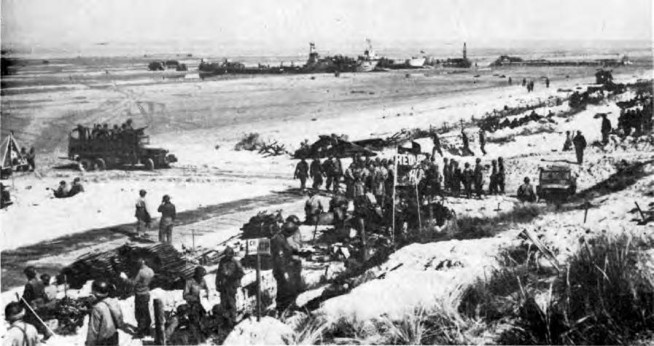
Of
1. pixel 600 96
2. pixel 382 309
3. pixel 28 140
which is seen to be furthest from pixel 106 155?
pixel 600 96

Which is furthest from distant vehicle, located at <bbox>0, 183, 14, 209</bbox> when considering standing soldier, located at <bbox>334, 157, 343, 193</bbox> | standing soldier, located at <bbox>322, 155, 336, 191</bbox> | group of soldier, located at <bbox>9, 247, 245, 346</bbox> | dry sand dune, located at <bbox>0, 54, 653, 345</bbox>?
standing soldier, located at <bbox>334, 157, 343, 193</bbox>

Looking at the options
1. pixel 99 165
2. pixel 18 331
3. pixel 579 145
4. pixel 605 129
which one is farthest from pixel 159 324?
pixel 605 129

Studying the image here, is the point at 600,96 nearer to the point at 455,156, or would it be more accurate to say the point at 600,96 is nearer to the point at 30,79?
the point at 455,156

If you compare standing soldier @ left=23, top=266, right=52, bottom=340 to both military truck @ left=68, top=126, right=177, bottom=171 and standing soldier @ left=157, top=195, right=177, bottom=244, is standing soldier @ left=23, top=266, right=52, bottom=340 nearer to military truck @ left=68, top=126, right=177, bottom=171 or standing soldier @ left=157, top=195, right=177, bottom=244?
standing soldier @ left=157, top=195, right=177, bottom=244

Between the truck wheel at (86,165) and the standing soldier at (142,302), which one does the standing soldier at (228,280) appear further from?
the truck wheel at (86,165)

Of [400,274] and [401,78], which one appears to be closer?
[400,274]
